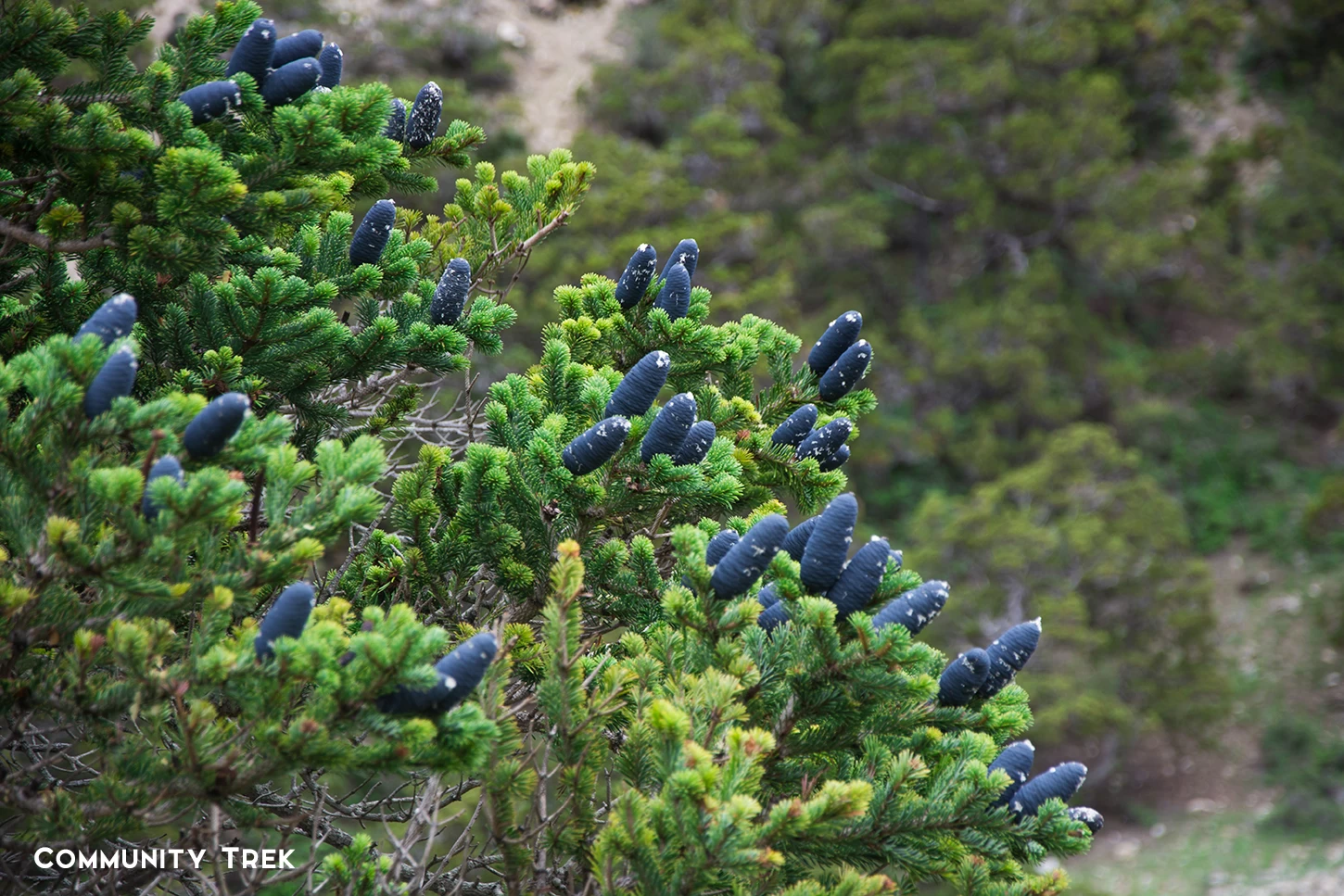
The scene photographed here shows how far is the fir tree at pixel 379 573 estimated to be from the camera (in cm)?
198

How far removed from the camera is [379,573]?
9.74 feet

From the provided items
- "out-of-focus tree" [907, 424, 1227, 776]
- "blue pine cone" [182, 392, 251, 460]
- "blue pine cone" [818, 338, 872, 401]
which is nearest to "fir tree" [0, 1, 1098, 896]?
"blue pine cone" [182, 392, 251, 460]

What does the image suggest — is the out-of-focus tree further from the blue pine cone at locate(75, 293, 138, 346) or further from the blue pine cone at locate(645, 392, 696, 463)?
the blue pine cone at locate(75, 293, 138, 346)

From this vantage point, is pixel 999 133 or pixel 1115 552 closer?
pixel 1115 552

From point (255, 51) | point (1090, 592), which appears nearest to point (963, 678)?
point (255, 51)

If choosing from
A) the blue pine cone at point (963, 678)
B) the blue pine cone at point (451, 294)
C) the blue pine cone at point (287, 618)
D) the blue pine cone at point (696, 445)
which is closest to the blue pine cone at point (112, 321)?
the blue pine cone at point (287, 618)

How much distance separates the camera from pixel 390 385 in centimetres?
365

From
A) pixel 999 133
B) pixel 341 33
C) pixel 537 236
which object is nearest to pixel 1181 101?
pixel 999 133

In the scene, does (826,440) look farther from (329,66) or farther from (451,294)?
(329,66)

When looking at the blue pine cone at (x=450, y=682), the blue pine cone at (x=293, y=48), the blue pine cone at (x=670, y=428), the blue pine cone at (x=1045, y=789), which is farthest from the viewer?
the blue pine cone at (x=293, y=48)

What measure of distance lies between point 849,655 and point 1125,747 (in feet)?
46.0

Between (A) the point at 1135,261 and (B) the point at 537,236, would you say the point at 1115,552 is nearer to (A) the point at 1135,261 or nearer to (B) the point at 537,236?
(A) the point at 1135,261

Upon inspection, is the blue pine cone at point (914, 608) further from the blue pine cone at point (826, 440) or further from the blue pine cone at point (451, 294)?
the blue pine cone at point (451, 294)

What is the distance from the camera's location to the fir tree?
1979 millimetres
